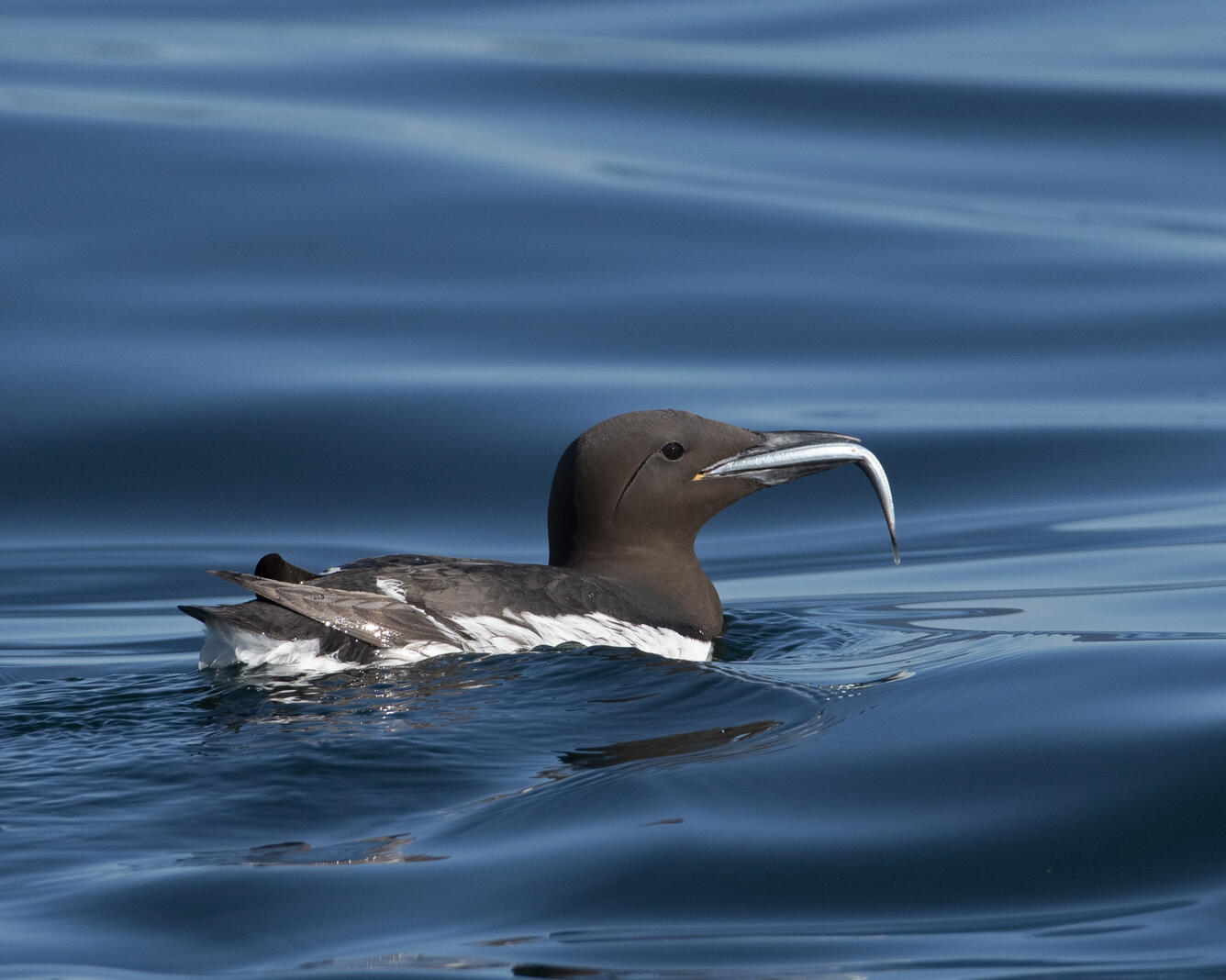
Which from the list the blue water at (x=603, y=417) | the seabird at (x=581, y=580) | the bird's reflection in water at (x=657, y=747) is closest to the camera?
the blue water at (x=603, y=417)

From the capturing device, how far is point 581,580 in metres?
6.97

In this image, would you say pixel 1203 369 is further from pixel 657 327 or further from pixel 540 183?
pixel 540 183

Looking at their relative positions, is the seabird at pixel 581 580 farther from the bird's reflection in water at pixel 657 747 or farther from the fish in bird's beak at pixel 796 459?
the bird's reflection in water at pixel 657 747

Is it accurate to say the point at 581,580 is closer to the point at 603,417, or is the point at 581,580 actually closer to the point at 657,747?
the point at 657,747

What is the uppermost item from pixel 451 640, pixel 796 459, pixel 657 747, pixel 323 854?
pixel 796 459

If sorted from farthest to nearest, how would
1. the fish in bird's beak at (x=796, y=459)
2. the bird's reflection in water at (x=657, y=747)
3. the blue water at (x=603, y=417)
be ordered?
A: the fish in bird's beak at (x=796, y=459), the bird's reflection in water at (x=657, y=747), the blue water at (x=603, y=417)

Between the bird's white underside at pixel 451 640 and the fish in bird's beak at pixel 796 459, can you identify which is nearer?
the bird's white underside at pixel 451 640

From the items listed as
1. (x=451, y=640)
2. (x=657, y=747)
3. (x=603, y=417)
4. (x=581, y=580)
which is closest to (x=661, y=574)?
(x=581, y=580)

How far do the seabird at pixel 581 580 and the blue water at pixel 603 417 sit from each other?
16cm

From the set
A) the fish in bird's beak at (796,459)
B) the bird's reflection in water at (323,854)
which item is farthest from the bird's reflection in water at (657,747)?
the fish in bird's beak at (796,459)

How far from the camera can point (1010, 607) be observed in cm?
834

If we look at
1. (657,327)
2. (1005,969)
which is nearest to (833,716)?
(1005,969)

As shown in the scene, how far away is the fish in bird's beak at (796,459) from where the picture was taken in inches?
293

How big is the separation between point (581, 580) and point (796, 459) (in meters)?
1.10
